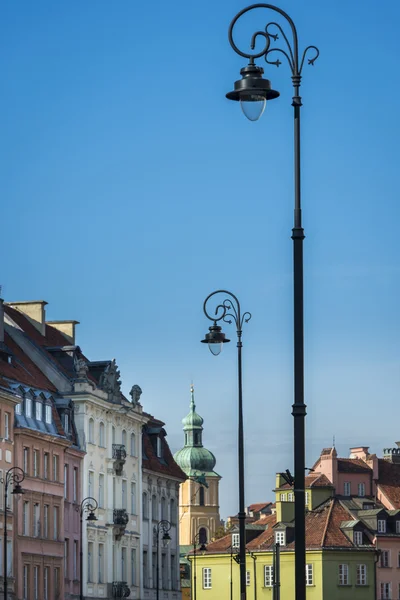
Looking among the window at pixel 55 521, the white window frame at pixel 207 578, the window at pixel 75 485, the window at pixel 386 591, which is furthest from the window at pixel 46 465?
the window at pixel 386 591

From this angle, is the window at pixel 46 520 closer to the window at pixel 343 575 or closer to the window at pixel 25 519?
the window at pixel 25 519

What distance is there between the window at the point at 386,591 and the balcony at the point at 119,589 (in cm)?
3791

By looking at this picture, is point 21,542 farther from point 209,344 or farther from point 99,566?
point 209,344

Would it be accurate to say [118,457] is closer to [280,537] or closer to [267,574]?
[267,574]

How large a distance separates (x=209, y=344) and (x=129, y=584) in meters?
54.9

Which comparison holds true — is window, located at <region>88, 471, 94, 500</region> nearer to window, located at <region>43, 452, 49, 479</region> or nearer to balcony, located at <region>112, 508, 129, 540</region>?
balcony, located at <region>112, 508, 129, 540</region>

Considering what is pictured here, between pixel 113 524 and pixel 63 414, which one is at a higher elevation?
pixel 63 414

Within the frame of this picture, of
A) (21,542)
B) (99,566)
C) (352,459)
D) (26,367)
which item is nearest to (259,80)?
(21,542)

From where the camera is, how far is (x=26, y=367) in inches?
3258

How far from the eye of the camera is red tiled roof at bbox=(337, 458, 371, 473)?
434ft

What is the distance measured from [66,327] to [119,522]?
40.6 feet

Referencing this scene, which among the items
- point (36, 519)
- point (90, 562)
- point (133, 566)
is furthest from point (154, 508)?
point (36, 519)

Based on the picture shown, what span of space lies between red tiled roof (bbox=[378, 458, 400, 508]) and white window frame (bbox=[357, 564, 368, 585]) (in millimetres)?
10478

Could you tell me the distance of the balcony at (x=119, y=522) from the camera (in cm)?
9015
